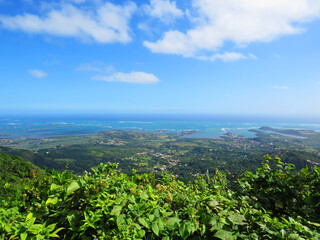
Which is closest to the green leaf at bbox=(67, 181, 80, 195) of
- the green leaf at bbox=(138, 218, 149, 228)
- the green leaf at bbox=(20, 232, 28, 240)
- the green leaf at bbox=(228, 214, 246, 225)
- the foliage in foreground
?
the foliage in foreground

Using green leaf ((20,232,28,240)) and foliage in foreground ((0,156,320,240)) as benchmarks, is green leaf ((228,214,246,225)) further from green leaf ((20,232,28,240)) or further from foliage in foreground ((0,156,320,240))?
green leaf ((20,232,28,240))

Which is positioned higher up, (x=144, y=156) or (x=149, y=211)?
(x=149, y=211)

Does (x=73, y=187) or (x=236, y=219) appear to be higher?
(x=73, y=187)

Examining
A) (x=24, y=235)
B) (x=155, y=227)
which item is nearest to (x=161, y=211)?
(x=155, y=227)

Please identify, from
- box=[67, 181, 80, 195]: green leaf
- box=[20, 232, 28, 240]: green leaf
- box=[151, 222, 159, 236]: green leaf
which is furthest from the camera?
box=[67, 181, 80, 195]: green leaf

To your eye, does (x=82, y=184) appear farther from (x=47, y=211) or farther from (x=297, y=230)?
(x=297, y=230)

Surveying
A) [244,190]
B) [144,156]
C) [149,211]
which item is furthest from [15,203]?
[144,156]

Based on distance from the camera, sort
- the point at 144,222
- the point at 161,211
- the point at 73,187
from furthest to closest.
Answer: the point at 73,187, the point at 161,211, the point at 144,222

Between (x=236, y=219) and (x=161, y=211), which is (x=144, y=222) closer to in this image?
(x=161, y=211)
